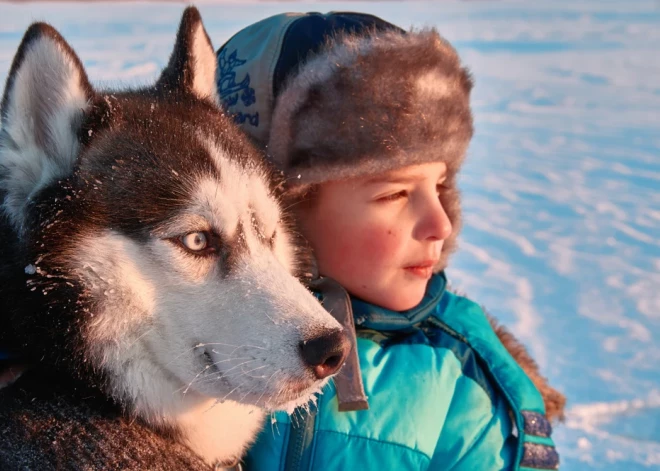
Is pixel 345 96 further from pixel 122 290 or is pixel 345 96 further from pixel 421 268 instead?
pixel 122 290

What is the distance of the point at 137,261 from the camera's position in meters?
1.23

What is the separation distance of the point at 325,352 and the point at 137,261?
0.38 meters

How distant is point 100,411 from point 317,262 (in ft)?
2.33

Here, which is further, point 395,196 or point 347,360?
point 395,196

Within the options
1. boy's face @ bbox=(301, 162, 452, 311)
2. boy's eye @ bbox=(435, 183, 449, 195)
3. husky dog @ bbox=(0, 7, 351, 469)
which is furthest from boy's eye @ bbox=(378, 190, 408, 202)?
husky dog @ bbox=(0, 7, 351, 469)

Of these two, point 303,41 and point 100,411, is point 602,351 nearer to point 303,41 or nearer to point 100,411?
point 303,41

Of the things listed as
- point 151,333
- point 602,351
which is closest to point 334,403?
point 151,333

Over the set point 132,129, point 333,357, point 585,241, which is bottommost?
point 585,241

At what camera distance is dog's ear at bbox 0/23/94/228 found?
1223 mm

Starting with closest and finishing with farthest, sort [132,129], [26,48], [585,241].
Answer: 1. [26,48]
2. [132,129]
3. [585,241]

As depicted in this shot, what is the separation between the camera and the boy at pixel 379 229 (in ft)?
5.17

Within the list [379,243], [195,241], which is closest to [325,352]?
[195,241]

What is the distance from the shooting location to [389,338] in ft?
5.94

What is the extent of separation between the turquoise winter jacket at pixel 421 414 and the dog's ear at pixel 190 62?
0.68m
